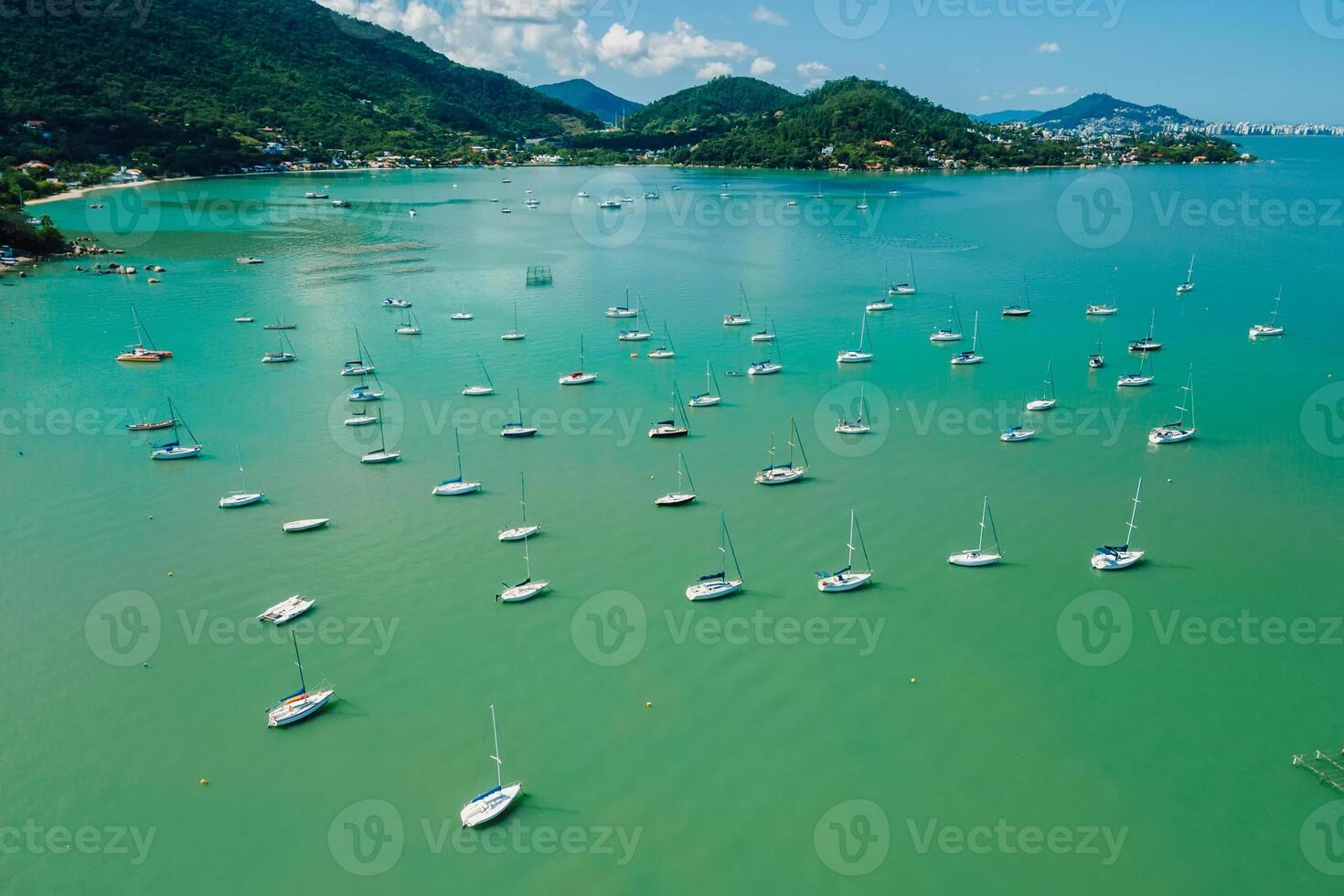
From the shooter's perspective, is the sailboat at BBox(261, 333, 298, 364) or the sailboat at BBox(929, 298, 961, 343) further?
the sailboat at BBox(929, 298, 961, 343)

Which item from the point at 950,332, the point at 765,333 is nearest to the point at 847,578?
the point at 765,333

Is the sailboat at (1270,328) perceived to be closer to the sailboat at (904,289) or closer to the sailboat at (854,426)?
the sailboat at (904,289)

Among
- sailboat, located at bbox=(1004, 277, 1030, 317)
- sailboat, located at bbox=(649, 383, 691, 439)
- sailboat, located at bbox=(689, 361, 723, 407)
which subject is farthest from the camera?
sailboat, located at bbox=(1004, 277, 1030, 317)

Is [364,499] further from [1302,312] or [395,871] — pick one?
[1302,312]

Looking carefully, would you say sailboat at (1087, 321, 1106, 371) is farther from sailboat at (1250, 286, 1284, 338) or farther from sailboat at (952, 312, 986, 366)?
sailboat at (1250, 286, 1284, 338)

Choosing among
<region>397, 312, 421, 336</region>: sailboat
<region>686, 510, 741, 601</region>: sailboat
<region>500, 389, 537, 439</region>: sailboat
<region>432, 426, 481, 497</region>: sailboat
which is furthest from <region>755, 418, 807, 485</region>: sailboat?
<region>397, 312, 421, 336</region>: sailboat

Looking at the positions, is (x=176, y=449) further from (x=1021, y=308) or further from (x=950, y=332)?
(x=1021, y=308)
